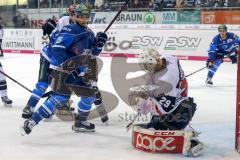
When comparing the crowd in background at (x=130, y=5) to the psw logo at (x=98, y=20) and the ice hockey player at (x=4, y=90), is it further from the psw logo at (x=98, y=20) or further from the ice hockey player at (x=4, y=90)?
the ice hockey player at (x=4, y=90)

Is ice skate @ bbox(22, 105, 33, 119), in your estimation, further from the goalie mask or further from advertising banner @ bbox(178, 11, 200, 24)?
advertising banner @ bbox(178, 11, 200, 24)

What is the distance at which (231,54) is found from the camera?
7.60m

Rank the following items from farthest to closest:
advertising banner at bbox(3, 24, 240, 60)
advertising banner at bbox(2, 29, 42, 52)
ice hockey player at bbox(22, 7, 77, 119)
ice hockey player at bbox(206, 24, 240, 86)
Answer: advertising banner at bbox(2, 29, 42, 52), advertising banner at bbox(3, 24, 240, 60), ice hockey player at bbox(206, 24, 240, 86), ice hockey player at bbox(22, 7, 77, 119)

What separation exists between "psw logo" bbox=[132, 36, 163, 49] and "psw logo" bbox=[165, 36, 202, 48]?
0.24 meters

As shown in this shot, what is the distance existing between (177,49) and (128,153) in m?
8.18

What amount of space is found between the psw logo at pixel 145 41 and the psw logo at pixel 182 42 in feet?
0.78

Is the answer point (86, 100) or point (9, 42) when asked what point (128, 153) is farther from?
point (9, 42)

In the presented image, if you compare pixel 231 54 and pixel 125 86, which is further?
pixel 231 54

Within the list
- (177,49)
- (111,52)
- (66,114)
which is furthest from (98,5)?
(66,114)

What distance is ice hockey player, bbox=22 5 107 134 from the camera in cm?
363

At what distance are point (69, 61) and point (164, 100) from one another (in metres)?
0.91

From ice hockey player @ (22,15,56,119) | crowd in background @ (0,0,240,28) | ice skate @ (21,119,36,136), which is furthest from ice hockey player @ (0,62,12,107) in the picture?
crowd in background @ (0,0,240,28)

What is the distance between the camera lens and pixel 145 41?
11711 mm

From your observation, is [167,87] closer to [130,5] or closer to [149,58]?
[149,58]
